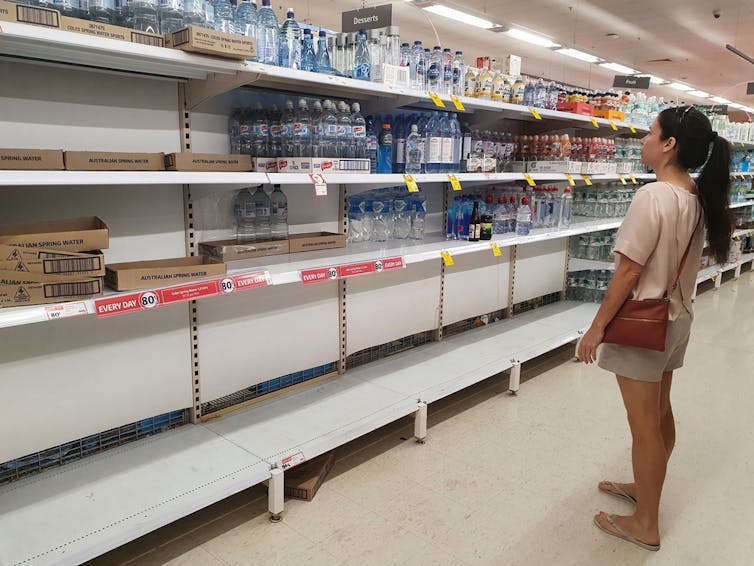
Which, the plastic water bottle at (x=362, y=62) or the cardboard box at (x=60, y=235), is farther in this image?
the plastic water bottle at (x=362, y=62)

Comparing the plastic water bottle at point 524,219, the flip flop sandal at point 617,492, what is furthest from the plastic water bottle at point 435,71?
the flip flop sandal at point 617,492

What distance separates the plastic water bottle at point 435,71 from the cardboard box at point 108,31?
4.94ft

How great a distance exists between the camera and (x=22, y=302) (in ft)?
5.21

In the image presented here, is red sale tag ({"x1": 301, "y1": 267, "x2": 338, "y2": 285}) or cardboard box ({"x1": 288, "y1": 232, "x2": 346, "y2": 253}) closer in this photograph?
red sale tag ({"x1": 301, "y1": 267, "x2": 338, "y2": 285})

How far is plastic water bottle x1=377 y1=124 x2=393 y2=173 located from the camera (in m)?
2.90

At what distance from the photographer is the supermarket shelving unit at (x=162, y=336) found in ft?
5.84

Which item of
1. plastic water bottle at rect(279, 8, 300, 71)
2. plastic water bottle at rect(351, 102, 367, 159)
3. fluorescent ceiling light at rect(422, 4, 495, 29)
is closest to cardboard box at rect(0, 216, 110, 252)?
plastic water bottle at rect(279, 8, 300, 71)

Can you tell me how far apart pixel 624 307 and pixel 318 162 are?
1.30 m

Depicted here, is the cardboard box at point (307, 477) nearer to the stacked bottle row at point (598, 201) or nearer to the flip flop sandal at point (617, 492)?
the flip flop sandal at point (617, 492)

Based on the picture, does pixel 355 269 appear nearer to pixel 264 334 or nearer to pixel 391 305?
pixel 264 334

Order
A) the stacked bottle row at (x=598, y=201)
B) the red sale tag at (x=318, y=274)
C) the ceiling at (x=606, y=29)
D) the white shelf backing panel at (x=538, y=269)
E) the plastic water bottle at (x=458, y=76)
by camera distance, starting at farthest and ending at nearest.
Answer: the ceiling at (x=606, y=29)
the stacked bottle row at (x=598, y=201)
the white shelf backing panel at (x=538, y=269)
the plastic water bottle at (x=458, y=76)
the red sale tag at (x=318, y=274)

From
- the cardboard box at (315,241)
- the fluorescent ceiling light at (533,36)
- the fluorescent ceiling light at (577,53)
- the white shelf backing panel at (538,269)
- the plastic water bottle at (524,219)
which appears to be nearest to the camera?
the cardboard box at (315,241)

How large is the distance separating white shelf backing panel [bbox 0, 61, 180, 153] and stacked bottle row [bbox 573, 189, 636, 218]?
3.97 metres

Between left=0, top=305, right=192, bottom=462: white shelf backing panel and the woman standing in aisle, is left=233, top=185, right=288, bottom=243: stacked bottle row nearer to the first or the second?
left=0, top=305, right=192, bottom=462: white shelf backing panel
